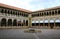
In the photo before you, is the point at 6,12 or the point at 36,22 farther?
the point at 36,22

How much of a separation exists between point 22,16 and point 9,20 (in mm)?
7359

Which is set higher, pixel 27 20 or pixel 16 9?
pixel 16 9

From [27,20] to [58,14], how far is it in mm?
14830

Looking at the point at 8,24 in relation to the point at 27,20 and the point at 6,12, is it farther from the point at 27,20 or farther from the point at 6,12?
the point at 27,20

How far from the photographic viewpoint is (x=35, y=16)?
5744 centimetres

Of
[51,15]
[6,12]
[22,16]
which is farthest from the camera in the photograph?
[22,16]

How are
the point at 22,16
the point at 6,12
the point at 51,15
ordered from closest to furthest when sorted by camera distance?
the point at 6,12
the point at 51,15
the point at 22,16

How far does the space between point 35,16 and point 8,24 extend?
45.6ft

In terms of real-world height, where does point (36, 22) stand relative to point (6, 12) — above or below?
below

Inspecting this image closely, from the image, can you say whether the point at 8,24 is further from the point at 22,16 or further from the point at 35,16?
the point at 35,16

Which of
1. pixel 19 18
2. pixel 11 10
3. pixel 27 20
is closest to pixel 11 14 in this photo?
pixel 11 10

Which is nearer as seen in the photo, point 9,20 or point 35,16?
point 9,20

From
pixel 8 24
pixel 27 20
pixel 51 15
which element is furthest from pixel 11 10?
pixel 51 15

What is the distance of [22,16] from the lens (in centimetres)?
5444
